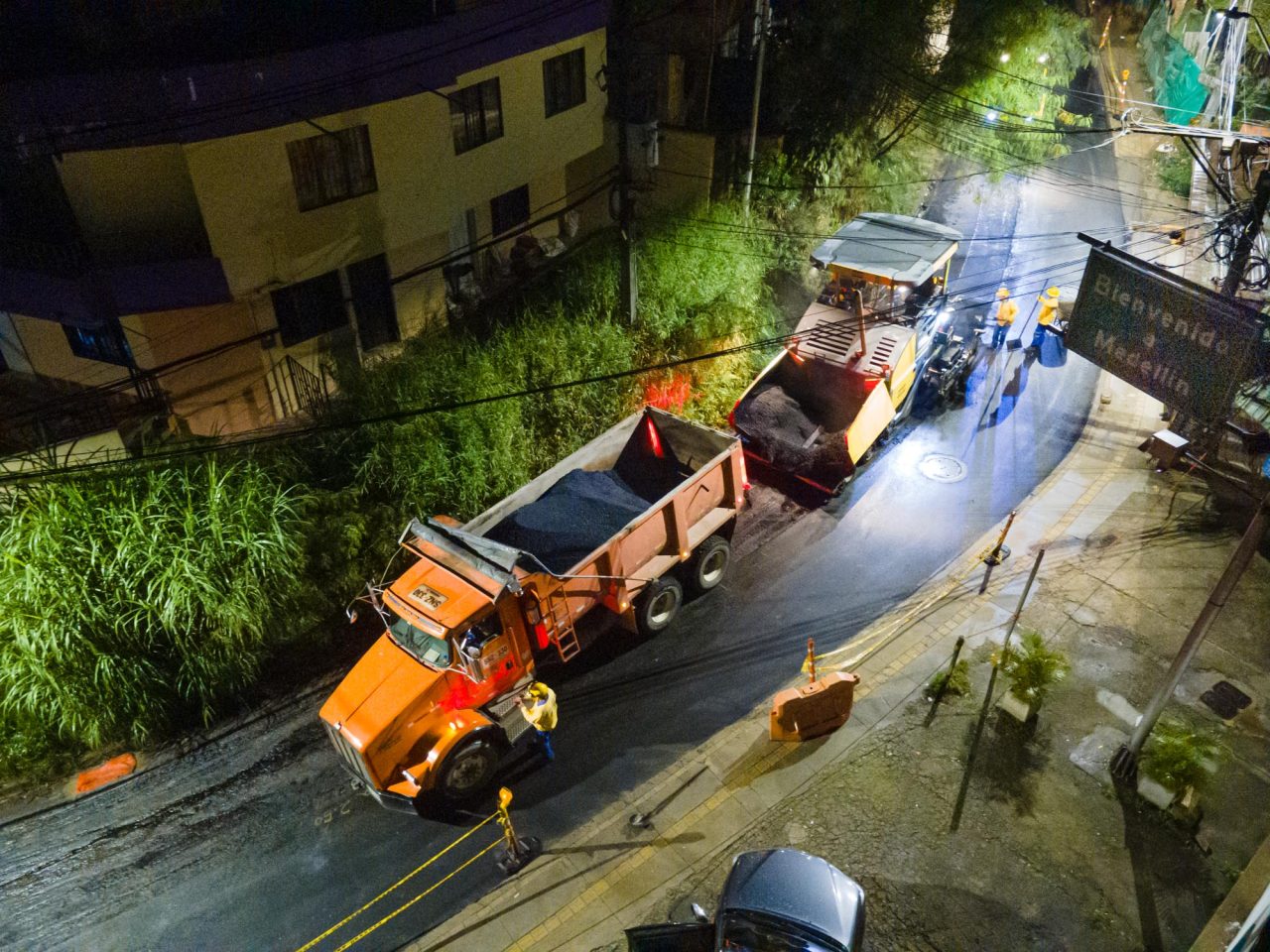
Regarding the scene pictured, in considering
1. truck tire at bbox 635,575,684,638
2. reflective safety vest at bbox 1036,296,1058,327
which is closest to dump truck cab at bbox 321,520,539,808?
truck tire at bbox 635,575,684,638

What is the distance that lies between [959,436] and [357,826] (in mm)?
12542

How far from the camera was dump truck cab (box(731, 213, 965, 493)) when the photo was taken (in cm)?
1359

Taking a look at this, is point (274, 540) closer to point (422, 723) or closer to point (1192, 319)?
point (422, 723)

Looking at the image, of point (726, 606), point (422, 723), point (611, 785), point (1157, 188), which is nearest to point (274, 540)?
point (422, 723)

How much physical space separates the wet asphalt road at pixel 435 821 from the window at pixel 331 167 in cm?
838

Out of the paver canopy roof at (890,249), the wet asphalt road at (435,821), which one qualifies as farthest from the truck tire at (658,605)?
the paver canopy roof at (890,249)

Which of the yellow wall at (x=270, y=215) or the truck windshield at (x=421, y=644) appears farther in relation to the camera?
the yellow wall at (x=270, y=215)

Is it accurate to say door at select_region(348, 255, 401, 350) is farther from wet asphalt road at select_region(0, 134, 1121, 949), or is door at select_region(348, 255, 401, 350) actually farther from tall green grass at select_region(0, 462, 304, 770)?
wet asphalt road at select_region(0, 134, 1121, 949)

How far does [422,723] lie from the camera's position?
28.8 feet

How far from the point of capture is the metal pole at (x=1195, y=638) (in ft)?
24.1

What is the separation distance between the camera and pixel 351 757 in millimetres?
8664

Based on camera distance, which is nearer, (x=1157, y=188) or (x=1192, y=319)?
(x=1192, y=319)

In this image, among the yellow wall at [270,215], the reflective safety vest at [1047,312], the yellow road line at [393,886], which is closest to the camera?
the yellow road line at [393,886]

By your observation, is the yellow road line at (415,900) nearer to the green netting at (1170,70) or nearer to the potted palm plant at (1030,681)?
the potted palm plant at (1030,681)
